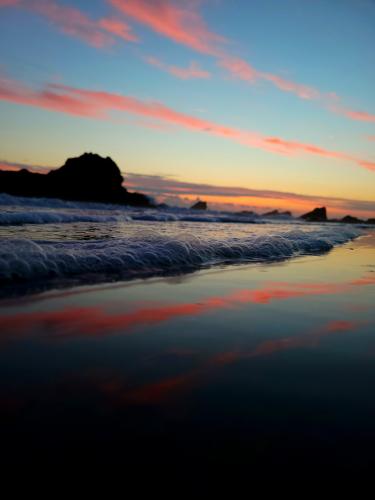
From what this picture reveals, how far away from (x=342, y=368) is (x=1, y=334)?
186 cm

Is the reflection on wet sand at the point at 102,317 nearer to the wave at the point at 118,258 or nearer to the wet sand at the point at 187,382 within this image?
the wet sand at the point at 187,382

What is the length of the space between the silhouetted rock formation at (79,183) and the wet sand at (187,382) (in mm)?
→ 49260

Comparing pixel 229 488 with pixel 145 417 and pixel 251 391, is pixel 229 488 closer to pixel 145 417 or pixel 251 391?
pixel 145 417

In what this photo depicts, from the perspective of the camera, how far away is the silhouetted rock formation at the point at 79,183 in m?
51.5

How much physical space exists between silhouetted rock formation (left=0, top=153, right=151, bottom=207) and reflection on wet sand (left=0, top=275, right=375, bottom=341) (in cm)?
4887

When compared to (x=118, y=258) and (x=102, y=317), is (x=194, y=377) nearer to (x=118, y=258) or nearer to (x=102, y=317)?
(x=102, y=317)

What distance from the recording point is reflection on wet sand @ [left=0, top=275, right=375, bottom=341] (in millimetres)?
2172

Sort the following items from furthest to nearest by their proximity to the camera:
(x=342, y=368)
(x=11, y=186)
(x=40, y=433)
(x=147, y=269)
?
1. (x=11, y=186)
2. (x=147, y=269)
3. (x=342, y=368)
4. (x=40, y=433)

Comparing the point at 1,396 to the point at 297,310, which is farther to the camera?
the point at 297,310

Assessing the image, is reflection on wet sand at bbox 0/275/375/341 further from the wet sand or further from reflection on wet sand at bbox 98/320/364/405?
reflection on wet sand at bbox 98/320/364/405

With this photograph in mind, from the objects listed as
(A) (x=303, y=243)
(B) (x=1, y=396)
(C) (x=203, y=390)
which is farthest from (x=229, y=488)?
(A) (x=303, y=243)

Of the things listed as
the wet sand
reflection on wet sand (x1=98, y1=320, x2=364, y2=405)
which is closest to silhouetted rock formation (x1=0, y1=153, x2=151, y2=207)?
the wet sand

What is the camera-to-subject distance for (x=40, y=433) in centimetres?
114

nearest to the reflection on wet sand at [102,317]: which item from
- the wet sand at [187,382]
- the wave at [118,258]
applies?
the wet sand at [187,382]
